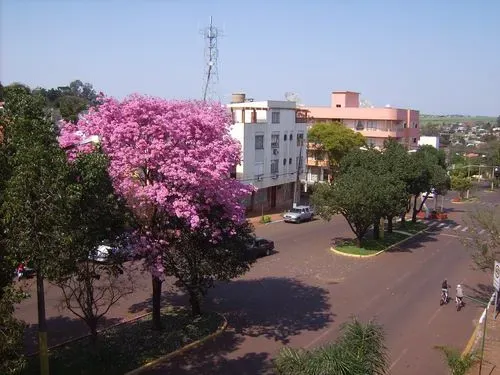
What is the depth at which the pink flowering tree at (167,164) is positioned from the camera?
14.9 meters

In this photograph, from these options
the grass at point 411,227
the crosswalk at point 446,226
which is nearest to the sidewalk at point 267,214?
the grass at point 411,227

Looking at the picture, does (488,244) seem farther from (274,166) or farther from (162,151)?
(274,166)

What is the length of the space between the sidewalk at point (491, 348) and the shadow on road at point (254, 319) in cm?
523

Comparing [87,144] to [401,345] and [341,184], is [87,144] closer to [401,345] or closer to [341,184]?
[401,345]

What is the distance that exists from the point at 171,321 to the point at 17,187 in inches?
379

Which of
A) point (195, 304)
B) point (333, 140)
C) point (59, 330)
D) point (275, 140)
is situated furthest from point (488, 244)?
point (333, 140)

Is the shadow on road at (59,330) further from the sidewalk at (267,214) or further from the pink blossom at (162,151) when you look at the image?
the sidewalk at (267,214)

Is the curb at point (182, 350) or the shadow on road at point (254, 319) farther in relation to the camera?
the shadow on road at point (254, 319)

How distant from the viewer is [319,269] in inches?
1064

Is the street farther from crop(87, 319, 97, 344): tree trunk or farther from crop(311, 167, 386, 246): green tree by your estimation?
crop(311, 167, 386, 246): green tree

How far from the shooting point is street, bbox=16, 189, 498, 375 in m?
16.1

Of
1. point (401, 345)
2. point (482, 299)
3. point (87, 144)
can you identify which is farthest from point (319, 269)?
point (87, 144)

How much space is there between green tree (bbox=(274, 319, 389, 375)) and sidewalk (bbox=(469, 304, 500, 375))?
650 centimetres

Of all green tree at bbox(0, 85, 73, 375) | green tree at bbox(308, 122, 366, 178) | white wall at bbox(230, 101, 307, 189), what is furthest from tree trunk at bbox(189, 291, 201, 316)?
green tree at bbox(308, 122, 366, 178)
